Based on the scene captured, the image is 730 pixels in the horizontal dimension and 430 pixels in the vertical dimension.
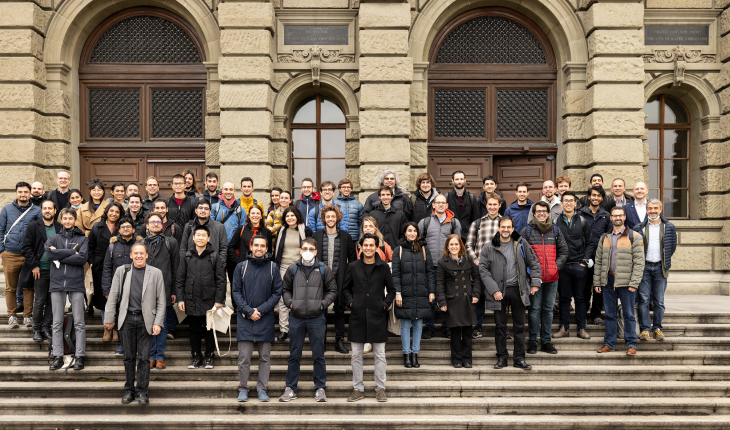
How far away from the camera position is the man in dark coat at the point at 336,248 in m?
7.67

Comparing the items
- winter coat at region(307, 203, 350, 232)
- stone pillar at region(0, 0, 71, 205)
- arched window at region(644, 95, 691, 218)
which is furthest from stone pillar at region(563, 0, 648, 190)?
stone pillar at region(0, 0, 71, 205)

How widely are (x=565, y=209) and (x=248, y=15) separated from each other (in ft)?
25.7

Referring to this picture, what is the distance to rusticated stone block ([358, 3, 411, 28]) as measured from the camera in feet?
37.4

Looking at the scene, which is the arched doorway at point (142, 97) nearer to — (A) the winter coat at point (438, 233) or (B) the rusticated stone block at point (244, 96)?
(B) the rusticated stone block at point (244, 96)

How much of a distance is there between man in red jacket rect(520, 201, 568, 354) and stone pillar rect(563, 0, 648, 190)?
→ 4342 mm

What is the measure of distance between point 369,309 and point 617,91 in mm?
8199

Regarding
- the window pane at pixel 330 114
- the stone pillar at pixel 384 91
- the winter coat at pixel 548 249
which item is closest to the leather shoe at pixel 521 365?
the winter coat at pixel 548 249

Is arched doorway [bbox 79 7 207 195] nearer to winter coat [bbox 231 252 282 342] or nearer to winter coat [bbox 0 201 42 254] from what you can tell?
winter coat [bbox 0 201 42 254]

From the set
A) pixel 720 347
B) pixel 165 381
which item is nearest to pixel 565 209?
pixel 720 347

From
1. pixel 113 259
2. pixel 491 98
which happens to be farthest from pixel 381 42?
pixel 113 259

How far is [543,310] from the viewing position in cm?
778

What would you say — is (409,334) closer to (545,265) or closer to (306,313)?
(306,313)

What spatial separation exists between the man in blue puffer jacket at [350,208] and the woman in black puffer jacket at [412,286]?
51.6 inches

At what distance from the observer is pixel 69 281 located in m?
7.34
